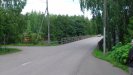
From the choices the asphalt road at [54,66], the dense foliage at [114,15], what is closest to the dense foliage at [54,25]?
the dense foliage at [114,15]

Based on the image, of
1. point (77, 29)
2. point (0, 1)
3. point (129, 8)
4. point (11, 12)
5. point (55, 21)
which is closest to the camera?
point (129, 8)

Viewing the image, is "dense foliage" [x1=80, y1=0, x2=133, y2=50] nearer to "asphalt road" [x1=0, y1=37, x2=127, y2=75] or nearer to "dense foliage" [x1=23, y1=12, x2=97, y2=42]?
"asphalt road" [x1=0, y1=37, x2=127, y2=75]

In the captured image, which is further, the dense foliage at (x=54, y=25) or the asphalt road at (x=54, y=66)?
the dense foliage at (x=54, y=25)

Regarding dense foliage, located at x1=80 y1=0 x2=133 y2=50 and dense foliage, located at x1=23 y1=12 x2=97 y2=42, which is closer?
dense foliage, located at x1=80 y1=0 x2=133 y2=50

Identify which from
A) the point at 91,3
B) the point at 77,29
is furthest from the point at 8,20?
the point at 77,29

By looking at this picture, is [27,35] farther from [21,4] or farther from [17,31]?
[17,31]

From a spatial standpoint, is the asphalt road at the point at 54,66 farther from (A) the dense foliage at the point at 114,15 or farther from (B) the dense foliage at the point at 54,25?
(B) the dense foliage at the point at 54,25

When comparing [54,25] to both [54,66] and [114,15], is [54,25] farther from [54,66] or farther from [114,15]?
[54,66]

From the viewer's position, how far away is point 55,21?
84000mm

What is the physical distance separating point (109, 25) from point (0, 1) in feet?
80.6

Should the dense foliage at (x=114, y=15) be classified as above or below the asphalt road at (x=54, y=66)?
above

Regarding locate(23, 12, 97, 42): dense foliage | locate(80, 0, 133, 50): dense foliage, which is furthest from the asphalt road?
locate(23, 12, 97, 42): dense foliage

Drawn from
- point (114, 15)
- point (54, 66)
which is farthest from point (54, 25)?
point (54, 66)

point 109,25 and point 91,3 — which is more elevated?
point 91,3
